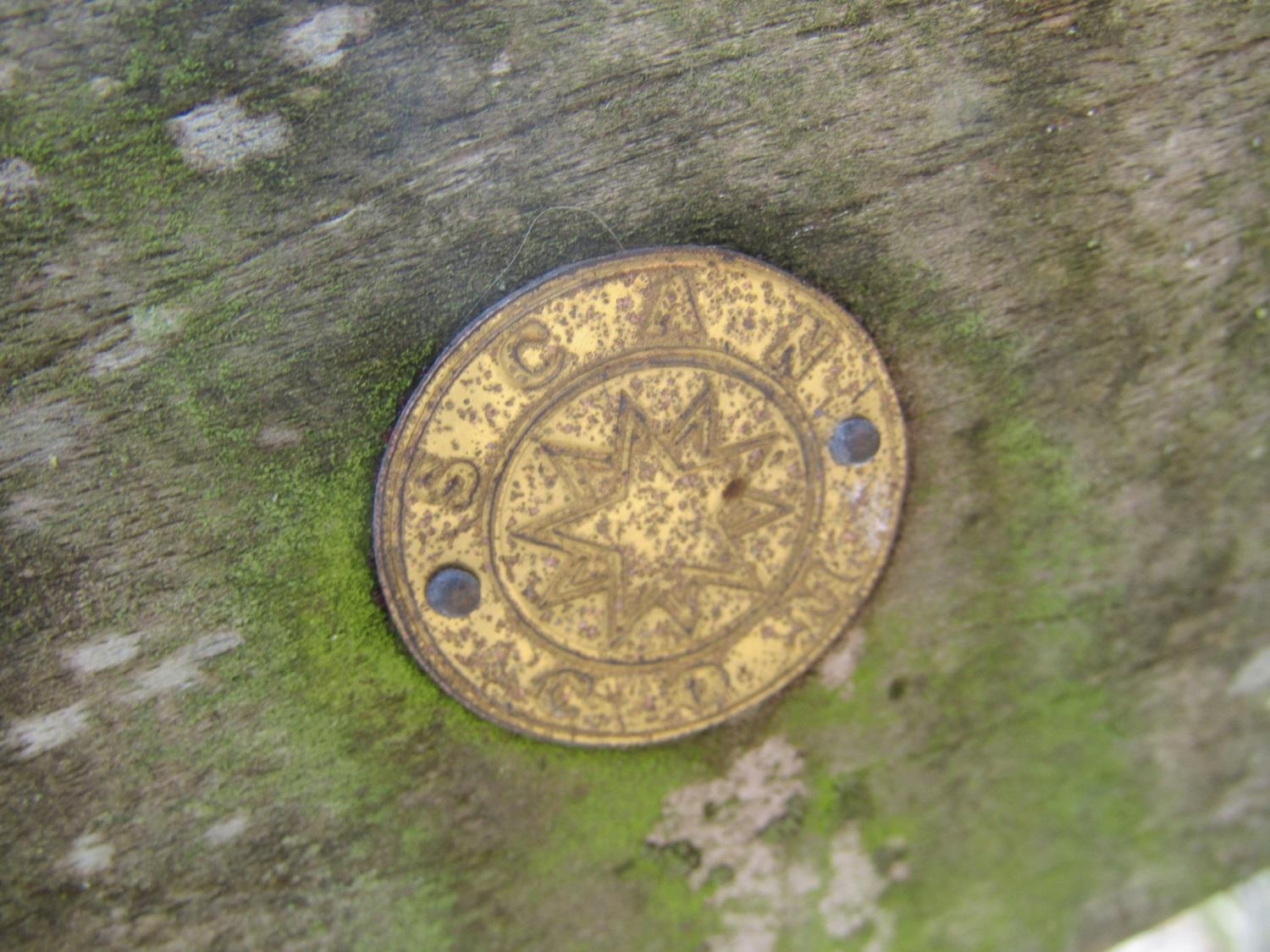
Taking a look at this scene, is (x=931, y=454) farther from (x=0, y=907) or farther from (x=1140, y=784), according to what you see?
(x=0, y=907)

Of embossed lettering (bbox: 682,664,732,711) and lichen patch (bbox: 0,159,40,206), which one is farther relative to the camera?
embossed lettering (bbox: 682,664,732,711)

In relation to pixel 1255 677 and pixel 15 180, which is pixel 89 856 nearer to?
pixel 15 180

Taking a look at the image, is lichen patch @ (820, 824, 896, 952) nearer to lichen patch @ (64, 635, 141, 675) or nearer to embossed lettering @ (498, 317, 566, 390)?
embossed lettering @ (498, 317, 566, 390)

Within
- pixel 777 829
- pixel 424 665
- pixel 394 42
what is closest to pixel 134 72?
pixel 394 42

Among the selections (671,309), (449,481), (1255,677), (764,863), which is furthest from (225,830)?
(1255,677)

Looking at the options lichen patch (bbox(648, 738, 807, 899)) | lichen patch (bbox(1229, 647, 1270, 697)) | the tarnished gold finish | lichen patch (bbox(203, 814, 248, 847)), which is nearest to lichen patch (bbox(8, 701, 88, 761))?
lichen patch (bbox(203, 814, 248, 847))

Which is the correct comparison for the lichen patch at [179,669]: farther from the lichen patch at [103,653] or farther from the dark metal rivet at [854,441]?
the dark metal rivet at [854,441]

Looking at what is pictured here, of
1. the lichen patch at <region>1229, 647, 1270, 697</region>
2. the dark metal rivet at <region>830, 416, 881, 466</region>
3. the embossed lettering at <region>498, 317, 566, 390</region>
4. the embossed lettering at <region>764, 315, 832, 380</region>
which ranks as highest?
the embossed lettering at <region>498, 317, 566, 390</region>
